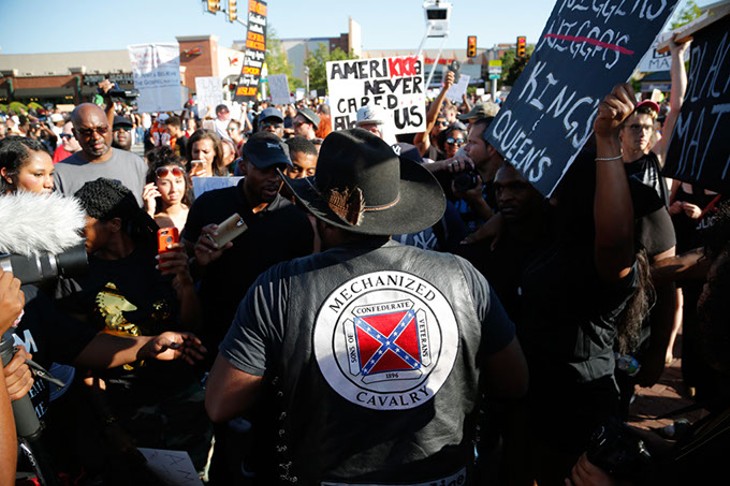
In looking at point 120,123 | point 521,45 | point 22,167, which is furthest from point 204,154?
point 521,45

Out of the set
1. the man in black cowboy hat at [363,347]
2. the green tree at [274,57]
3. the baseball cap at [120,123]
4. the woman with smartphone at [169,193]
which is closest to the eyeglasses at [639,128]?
the man in black cowboy hat at [363,347]

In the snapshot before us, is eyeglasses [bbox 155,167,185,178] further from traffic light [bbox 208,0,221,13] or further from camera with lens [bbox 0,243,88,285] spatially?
traffic light [bbox 208,0,221,13]

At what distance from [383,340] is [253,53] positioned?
11463 millimetres

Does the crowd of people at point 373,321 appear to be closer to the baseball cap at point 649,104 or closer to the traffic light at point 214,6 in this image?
the baseball cap at point 649,104

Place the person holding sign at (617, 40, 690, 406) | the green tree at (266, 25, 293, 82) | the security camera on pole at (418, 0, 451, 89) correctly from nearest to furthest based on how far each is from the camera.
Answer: the person holding sign at (617, 40, 690, 406)
the security camera on pole at (418, 0, 451, 89)
the green tree at (266, 25, 293, 82)

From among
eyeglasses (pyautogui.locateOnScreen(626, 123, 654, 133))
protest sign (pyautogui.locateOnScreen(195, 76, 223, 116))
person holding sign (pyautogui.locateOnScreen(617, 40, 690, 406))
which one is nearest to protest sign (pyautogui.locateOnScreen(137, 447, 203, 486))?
person holding sign (pyautogui.locateOnScreen(617, 40, 690, 406))

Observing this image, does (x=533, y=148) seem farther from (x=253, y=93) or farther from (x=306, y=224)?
(x=253, y=93)

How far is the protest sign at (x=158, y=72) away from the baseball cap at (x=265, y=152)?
6.20m

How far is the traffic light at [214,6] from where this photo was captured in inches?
732

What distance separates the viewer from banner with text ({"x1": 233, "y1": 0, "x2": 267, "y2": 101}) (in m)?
11.6

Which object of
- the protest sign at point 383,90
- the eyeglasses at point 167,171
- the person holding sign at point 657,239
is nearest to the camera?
the person holding sign at point 657,239

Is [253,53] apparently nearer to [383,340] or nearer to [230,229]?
[230,229]

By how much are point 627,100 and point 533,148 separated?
52 cm

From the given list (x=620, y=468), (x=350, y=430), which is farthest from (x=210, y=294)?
(x=620, y=468)
